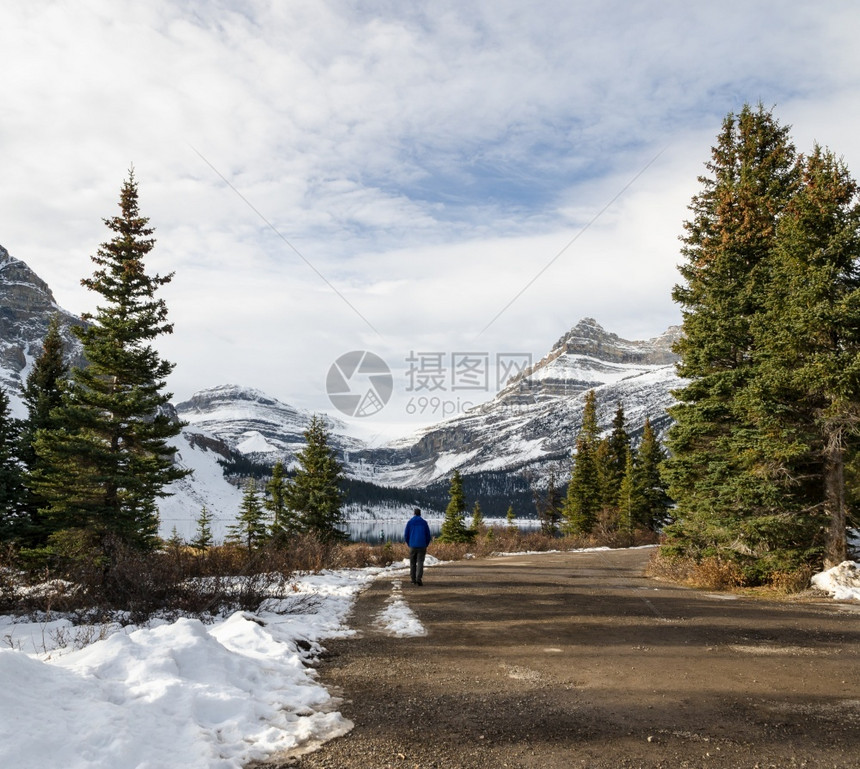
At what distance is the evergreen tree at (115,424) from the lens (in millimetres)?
20297

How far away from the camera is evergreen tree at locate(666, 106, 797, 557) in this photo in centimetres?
1500

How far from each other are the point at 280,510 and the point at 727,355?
29.4 m

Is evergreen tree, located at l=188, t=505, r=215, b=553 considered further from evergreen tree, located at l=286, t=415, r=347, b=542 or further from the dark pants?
the dark pants

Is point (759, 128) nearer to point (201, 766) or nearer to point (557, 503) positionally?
point (201, 766)

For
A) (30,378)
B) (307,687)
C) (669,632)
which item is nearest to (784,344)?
(669,632)

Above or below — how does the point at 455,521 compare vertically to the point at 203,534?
above

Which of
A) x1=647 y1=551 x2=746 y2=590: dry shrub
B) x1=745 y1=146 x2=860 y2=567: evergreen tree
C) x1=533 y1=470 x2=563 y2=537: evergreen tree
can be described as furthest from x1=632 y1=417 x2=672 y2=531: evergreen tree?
x1=745 y1=146 x2=860 y2=567: evergreen tree

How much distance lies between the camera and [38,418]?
88.7 ft

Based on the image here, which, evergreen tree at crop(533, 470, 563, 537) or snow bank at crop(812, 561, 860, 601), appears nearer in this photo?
snow bank at crop(812, 561, 860, 601)

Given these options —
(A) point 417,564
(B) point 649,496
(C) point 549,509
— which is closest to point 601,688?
(A) point 417,564

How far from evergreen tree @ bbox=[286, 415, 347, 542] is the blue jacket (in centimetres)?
1697

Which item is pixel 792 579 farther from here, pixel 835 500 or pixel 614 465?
pixel 614 465

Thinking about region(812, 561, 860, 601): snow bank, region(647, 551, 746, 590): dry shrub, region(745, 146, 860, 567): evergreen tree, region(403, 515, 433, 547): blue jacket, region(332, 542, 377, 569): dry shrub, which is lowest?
region(332, 542, 377, 569): dry shrub

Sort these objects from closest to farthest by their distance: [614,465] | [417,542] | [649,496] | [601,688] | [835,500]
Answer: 1. [601,688]
2. [835,500]
3. [417,542]
4. [649,496]
5. [614,465]
